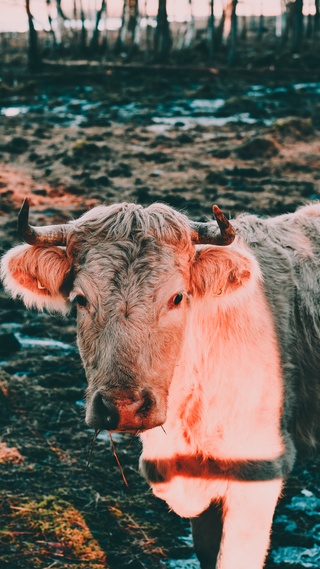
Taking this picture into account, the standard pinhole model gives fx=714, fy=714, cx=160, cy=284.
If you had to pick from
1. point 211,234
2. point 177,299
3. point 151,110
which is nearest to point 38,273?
point 177,299

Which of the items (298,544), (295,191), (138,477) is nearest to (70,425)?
(138,477)

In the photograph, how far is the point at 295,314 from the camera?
146 inches

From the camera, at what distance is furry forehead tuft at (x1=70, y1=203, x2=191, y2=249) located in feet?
10.1

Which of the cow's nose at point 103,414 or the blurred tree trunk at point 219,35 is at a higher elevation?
the blurred tree trunk at point 219,35

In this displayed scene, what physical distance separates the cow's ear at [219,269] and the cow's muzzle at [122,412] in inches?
25.7

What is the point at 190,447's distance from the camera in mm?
3338

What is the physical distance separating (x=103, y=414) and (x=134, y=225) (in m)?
0.86

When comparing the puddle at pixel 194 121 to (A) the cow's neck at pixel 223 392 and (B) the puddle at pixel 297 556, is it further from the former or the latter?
(A) the cow's neck at pixel 223 392

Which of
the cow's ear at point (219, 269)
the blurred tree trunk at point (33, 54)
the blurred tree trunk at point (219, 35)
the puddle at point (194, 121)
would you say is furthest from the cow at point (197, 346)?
the blurred tree trunk at point (219, 35)

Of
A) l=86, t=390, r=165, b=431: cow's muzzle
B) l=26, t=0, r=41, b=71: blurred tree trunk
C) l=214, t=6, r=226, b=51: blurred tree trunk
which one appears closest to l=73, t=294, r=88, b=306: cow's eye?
l=86, t=390, r=165, b=431: cow's muzzle

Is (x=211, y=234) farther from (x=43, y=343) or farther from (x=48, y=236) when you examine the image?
(x=43, y=343)

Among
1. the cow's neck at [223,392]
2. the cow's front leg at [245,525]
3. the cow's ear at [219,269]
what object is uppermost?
the cow's ear at [219,269]

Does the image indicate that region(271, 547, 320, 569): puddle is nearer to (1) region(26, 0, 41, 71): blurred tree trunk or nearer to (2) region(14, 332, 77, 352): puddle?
(2) region(14, 332, 77, 352): puddle

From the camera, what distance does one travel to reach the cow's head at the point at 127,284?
273 cm
